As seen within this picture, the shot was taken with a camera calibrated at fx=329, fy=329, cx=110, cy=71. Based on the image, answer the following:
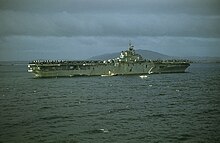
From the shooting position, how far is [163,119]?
25.0 m

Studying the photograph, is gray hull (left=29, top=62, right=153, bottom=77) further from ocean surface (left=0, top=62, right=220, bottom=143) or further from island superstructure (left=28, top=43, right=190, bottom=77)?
ocean surface (left=0, top=62, right=220, bottom=143)

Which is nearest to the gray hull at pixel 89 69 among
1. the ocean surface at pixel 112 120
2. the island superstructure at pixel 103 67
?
the island superstructure at pixel 103 67

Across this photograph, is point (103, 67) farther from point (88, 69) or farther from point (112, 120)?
point (112, 120)

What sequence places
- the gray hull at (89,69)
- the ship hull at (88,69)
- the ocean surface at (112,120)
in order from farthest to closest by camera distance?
the gray hull at (89,69), the ship hull at (88,69), the ocean surface at (112,120)

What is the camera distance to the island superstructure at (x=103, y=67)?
224 ft

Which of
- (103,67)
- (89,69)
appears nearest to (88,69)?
(89,69)

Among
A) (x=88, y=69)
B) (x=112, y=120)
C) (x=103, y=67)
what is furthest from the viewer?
(x=103, y=67)

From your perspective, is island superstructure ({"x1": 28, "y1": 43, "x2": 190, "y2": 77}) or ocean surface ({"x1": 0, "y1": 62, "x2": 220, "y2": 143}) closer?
ocean surface ({"x1": 0, "y1": 62, "x2": 220, "y2": 143})

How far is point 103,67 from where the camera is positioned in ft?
238

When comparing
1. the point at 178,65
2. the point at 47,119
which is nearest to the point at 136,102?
→ the point at 47,119

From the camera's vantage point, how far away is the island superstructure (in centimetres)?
6812

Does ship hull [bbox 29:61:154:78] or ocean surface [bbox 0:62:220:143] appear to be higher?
ship hull [bbox 29:61:154:78]

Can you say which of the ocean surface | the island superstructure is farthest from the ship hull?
the ocean surface

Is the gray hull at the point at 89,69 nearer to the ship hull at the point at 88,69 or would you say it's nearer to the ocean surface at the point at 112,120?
the ship hull at the point at 88,69
